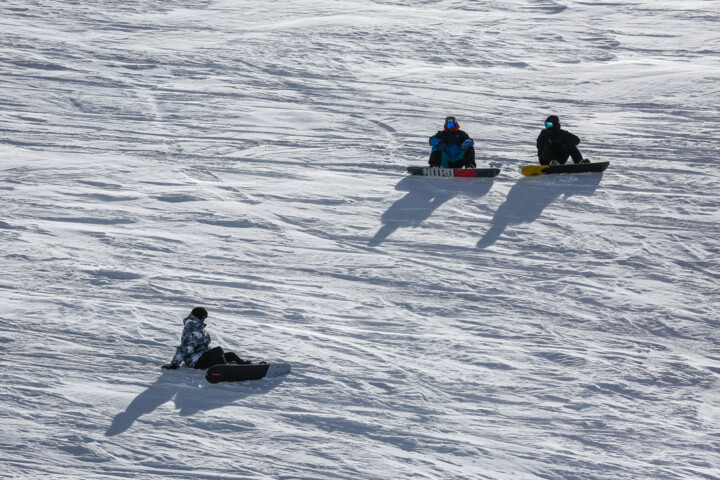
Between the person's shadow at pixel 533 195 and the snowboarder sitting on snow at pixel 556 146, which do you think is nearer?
the person's shadow at pixel 533 195

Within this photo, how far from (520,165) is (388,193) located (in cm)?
194

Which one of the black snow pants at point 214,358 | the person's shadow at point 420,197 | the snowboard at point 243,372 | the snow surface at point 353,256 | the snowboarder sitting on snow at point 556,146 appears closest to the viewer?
the snow surface at point 353,256

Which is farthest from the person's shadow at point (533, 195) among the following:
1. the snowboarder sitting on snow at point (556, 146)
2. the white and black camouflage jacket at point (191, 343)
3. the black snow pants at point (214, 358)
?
the white and black camouflage jacket at point (191, 343)

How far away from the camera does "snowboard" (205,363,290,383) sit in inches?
256

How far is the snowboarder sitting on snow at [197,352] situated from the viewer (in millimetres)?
6578

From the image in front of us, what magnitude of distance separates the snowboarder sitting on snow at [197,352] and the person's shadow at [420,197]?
276 cm

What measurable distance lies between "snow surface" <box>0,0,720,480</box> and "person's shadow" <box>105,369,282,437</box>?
0.08 feet

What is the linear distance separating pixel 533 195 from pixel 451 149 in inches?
46.0

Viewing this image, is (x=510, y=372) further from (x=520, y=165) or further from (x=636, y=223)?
(x=520, y=165)

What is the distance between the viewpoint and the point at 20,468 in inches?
217

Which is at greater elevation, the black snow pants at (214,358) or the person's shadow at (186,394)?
the black snow pants at (214,358)

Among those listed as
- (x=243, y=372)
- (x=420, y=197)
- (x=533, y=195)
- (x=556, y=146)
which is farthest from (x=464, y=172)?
(x=243, y=372)

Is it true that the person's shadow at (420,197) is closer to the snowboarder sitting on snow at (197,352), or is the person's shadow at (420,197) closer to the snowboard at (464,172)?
the snowboard at (464,172)

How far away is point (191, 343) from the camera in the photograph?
662cm
